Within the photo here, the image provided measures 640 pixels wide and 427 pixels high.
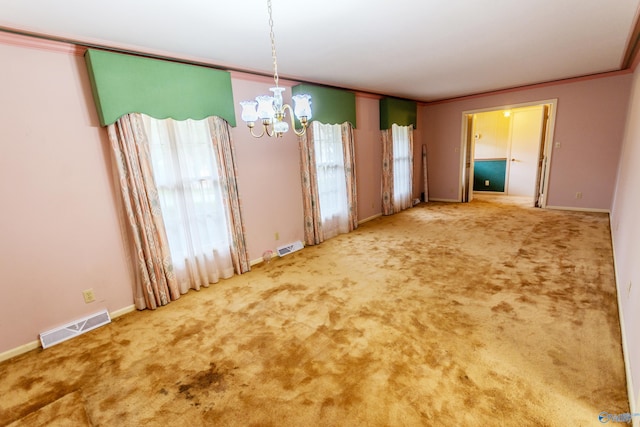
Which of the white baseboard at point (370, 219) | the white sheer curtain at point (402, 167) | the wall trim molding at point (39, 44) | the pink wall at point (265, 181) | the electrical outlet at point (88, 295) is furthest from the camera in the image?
the white sheer curtain at point (402, 167)

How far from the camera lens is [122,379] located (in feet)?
6.48

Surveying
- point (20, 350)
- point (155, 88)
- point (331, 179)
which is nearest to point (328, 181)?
point (331, 179)

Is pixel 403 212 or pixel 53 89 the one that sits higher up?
pixel 53 89

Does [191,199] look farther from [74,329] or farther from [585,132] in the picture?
[585,132]

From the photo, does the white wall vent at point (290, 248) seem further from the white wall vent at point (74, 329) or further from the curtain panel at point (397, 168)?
the curtain panel at point (397, 168)

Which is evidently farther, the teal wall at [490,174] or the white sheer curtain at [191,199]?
the teal wall at [490,174]

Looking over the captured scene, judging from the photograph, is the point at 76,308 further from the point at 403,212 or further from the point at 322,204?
the point at 403,212

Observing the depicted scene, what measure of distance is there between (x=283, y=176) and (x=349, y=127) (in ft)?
5.11

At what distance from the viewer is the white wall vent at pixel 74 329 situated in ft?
7.86

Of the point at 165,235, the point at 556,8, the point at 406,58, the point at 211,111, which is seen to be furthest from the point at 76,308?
the point at 556,8

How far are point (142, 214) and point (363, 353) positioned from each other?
231 cm

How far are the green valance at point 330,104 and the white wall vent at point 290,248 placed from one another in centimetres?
186

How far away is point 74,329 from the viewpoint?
8.26 feet

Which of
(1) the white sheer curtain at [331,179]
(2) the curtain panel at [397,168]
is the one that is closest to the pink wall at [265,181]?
(1) the white sheer curtain at [331,179]
